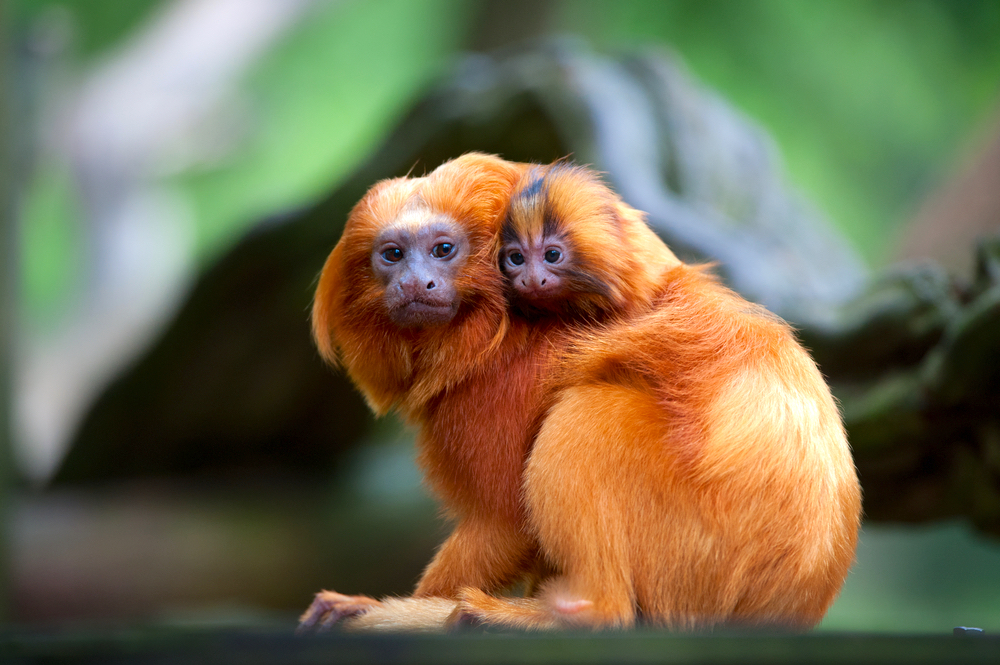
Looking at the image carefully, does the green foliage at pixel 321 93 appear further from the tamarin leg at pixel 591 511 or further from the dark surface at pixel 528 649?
the dark surface at pixel 528 649

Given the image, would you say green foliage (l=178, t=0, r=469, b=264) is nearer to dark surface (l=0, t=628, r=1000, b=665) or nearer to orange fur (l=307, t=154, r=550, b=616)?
orange fur (l=307, t=154, r=550, b=616)

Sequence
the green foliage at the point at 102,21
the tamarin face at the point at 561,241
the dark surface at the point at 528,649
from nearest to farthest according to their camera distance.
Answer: the dark surface at the point at 528,649, the tamarin face at the point at 561,241, the green foliage at the point at 102,21

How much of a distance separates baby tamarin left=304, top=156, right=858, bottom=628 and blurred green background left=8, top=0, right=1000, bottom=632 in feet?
7.52

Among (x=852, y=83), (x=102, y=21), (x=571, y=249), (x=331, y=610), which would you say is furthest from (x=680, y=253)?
(x=102, y=21)

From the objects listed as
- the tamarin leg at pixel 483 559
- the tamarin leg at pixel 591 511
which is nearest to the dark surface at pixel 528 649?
the tamarin leg at pixel 591 511

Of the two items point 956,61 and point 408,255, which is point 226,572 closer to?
point 408,255

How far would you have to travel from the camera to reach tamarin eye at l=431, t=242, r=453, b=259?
1506 mm

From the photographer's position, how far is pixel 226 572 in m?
4.32

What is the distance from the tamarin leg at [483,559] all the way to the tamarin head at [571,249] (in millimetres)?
435

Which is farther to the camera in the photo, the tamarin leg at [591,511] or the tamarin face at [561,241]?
the tamarin face at [561,241]

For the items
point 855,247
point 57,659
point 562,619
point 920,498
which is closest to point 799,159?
point 855,247

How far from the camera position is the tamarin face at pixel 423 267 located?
147 cm

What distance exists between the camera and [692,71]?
434 centimetres

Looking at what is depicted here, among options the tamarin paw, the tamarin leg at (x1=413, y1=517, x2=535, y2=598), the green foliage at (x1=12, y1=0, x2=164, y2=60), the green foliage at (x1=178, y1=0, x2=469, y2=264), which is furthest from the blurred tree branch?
the green foliage at (x1=12, y1=0, x2=164, y2=60)
